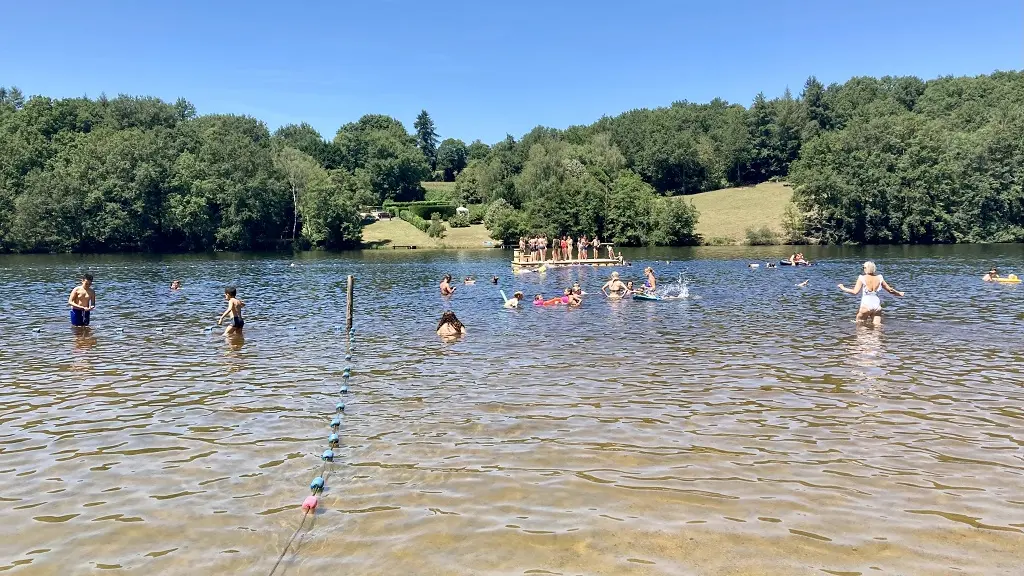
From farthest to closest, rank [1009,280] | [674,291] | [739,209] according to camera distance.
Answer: [739,209] < [674,291] < [1009,280]

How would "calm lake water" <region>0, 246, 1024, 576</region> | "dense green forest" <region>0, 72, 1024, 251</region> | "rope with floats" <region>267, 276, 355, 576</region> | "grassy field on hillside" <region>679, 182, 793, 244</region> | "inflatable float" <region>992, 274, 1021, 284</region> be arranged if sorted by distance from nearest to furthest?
1. "calm lake water" <region>0, 246, 1024, 576</region>
2. "rope with floats" <region>267, 276, 355, 576</region>
3. "inflatable float" <region>992, 274, 1021, 284</region>
4. "dense green forest" <region>0, 72, 1024, 251</region>
5. "grassy field on hillside" <region>679, 182, 793, 244</region>

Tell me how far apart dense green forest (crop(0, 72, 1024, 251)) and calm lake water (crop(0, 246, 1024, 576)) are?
214 ft

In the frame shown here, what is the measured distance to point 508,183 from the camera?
104438 millimetres

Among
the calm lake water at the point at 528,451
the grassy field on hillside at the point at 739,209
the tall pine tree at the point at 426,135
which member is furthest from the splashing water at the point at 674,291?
the tall pine tree at the point at 426,135

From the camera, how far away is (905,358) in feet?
49.7

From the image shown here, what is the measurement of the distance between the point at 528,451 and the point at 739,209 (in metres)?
91.9

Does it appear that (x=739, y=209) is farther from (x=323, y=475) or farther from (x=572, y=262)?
(x=323, y=475)

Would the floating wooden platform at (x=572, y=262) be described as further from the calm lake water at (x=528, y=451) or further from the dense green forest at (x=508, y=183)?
the calm lake water at (x=528, y=451)

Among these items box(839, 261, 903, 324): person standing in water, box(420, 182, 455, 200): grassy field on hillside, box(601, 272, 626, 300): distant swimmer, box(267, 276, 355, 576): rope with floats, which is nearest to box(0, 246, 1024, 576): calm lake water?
box(267, 276, 355, 576): rope with floats

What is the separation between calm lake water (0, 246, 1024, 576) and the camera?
6566 mm

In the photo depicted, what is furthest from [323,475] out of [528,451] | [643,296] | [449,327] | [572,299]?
[643,296]

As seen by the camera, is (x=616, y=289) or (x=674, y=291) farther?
(x=674, y=291)

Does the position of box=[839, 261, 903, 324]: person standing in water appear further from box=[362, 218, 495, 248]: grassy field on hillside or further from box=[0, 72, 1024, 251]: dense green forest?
box=[362, 218, 495, 248]: grassy field on hillside

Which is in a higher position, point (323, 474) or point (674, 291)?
point (674, 291)
